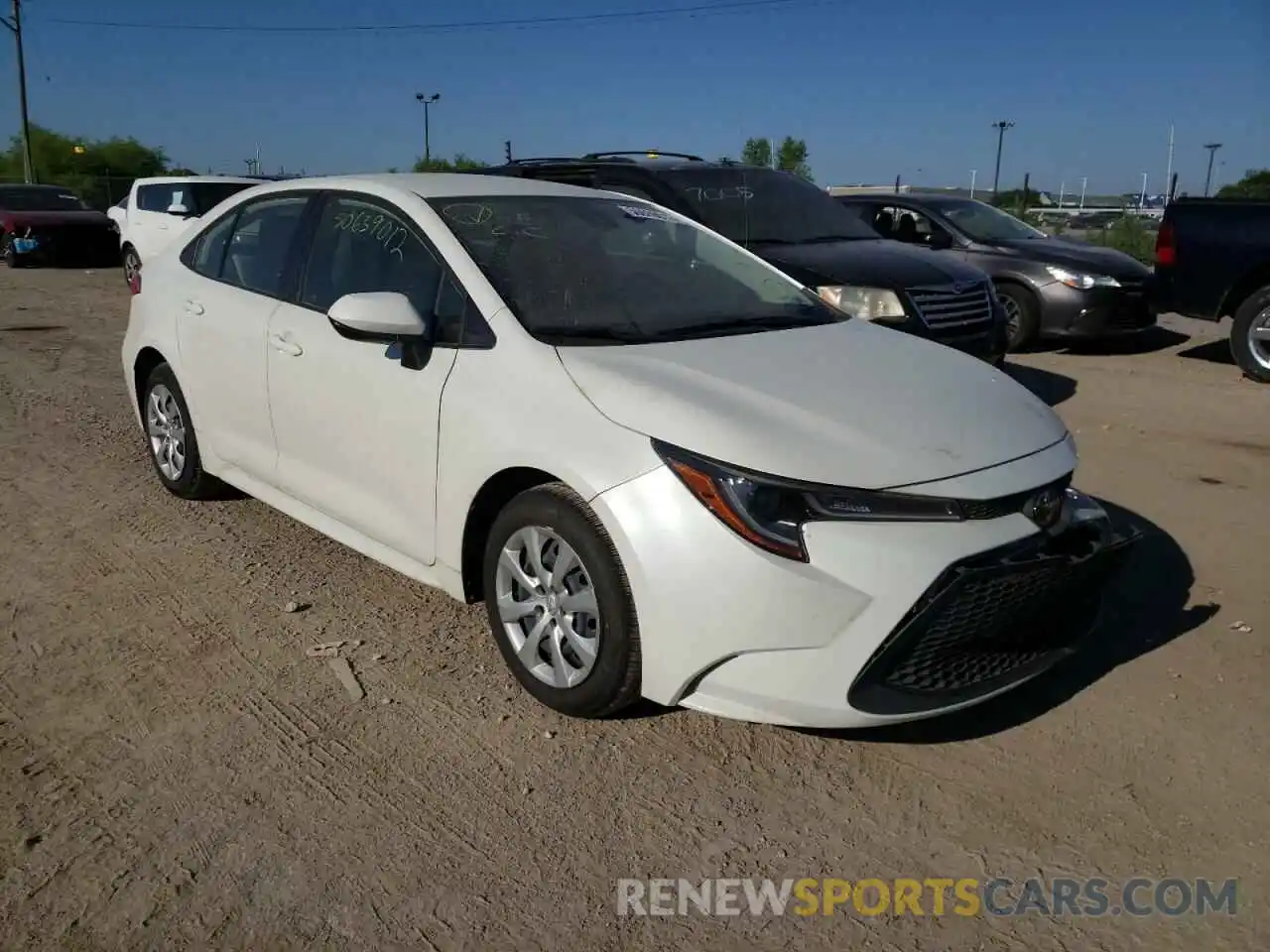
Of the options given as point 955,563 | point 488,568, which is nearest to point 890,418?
point 955,563

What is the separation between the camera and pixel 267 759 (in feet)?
10.3

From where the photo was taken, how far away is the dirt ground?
2.54 m

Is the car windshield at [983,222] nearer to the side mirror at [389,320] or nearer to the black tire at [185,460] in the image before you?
the black tire at [185,460]

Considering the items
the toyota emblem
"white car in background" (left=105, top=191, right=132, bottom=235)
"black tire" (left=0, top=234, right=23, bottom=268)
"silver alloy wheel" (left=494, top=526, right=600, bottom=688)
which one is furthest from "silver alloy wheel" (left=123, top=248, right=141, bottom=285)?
the toyota emblem

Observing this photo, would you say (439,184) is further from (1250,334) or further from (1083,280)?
(1250,334)

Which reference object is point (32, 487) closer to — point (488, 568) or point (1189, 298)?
point (488, 568)

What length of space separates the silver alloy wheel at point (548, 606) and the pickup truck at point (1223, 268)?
25.6 ft

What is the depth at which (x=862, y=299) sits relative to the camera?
23.6 feet

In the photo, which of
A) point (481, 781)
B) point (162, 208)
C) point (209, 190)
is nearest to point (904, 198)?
point (481, 781)

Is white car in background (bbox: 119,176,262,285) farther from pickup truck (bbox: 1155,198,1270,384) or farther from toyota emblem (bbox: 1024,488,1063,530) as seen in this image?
toyota emblem (bbox: 1024,488,1063,530)

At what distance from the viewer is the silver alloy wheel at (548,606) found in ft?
10.4

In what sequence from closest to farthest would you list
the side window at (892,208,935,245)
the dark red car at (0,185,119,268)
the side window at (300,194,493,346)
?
1. the side window at (300,194,493,346)
2. the side window at (892,208,935,245)
3. the dark red car at (0,185,119,268)

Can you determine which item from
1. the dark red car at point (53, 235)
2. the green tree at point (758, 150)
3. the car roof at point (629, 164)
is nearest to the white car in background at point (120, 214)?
the dark red car at point (53, 235)

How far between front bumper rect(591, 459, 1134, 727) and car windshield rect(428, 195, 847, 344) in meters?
0.91
